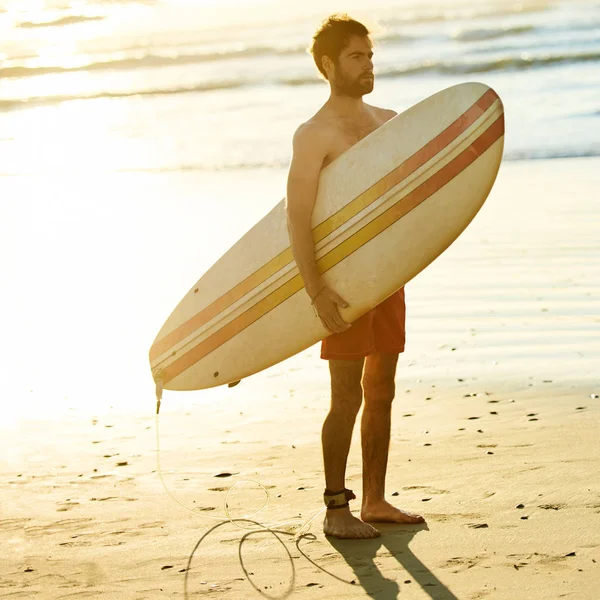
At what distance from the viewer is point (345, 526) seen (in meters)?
3.73

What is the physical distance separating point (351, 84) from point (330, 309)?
0.73 meters

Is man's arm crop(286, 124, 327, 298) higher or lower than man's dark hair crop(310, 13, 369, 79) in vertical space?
lower

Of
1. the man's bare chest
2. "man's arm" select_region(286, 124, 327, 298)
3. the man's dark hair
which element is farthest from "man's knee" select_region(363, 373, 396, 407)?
the man's dark hair

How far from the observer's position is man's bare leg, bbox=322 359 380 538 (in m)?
3.74

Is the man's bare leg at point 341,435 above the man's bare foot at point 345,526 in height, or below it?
above

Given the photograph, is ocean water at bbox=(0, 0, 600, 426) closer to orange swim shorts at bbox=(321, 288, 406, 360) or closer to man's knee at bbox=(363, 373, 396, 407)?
orange swim shorts at bbox=(321, 288, 406, 360)

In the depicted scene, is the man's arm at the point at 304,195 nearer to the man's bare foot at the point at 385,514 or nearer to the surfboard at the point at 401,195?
the surfboard at the point at 401,195

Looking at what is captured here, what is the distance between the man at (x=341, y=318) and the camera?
3672 millimetres

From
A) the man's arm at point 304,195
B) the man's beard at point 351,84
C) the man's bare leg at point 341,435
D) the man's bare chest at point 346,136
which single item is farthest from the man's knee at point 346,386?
the man's beard at point 351,84

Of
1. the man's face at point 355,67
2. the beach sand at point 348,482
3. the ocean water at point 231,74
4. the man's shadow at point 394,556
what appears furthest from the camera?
the ocean water at point 231,74

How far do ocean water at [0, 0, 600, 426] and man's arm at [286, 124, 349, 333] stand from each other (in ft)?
1.36

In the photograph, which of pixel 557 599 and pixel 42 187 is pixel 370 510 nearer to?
pixel 557 599

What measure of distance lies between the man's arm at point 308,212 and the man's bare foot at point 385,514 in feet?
2.08

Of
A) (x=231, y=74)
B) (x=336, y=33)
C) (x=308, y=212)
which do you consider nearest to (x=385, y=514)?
(x=308, y=212)
